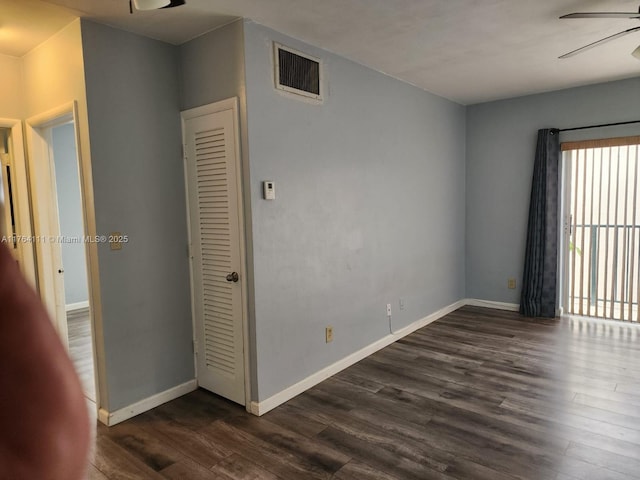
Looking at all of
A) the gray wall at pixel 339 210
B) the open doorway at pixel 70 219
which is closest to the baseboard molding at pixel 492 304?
the gray wall at pixel 339 210

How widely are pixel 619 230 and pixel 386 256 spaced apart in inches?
105

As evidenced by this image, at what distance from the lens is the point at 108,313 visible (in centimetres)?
276

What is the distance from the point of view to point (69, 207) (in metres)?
5.86

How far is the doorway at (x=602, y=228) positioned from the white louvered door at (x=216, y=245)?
395 cm

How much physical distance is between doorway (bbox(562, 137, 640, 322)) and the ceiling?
A: 979 mm

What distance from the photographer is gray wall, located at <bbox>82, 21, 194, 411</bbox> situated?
2.71 metres

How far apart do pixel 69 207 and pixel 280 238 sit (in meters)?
4.31

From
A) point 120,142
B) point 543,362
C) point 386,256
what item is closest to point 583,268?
point 543,362

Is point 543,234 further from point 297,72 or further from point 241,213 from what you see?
point 241,213

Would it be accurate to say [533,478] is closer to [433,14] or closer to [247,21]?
[433,14]

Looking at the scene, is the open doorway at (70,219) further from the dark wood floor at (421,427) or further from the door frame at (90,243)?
the dark wood floor at (421,427)

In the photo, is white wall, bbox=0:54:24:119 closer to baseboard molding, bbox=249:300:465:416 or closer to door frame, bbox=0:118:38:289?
door frame, bbox=0:118:38:289

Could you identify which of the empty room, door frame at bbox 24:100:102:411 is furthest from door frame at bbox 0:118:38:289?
door frame at bbox 24:100:102:411

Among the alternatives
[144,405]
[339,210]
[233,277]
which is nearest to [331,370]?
[233,277]
